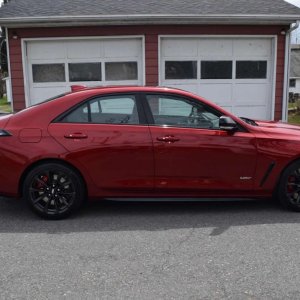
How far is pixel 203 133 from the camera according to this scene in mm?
5000

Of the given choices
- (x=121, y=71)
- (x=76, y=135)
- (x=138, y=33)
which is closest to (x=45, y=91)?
(x=121, y=71)

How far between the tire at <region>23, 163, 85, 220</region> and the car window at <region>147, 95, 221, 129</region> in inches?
48.5

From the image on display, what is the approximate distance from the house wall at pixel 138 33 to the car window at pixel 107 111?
5.46m

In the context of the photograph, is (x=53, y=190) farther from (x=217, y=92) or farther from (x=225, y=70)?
(x=225, y=70)

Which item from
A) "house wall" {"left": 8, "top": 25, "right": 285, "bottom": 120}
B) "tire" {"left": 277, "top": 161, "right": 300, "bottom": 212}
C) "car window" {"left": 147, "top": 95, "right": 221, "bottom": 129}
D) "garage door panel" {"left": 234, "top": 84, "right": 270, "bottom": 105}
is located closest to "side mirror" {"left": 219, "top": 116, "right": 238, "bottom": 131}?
"car window" {"left": 147, "top": 95, "right": 221, "bottom": 129}

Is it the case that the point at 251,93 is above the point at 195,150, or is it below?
above

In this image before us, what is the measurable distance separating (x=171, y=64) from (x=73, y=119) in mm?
6032

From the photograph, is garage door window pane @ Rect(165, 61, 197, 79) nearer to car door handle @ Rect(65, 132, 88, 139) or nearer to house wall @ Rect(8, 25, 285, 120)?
house wall @ Rect(8, 25, 285, 120)

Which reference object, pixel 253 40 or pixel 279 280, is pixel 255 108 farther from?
pixel 279 280

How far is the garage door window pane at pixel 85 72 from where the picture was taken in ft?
34.3

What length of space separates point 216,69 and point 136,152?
6442 mm

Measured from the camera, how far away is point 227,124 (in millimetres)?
4969

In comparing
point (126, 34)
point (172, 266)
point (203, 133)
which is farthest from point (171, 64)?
point (172, 266)

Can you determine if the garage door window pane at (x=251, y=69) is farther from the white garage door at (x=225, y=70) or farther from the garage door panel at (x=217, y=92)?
the garage door panel at (x=217, y=92)
